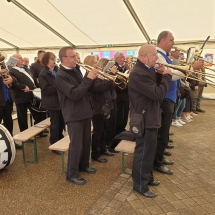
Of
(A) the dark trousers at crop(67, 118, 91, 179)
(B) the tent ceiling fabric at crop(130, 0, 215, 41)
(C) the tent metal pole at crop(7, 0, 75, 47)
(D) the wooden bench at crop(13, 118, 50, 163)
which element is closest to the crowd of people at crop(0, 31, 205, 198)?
(A) the dark trousers at crop(67, 118, 91, 179)

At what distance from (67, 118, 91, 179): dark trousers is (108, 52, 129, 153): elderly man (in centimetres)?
117

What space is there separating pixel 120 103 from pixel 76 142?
1.69m

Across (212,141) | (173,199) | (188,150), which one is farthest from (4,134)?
(212,141)

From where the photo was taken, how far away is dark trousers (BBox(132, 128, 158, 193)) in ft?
9.80

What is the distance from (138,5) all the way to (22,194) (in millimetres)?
5640

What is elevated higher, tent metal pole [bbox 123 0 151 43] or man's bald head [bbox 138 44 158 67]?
tent metal pole [bbox 123 0 151 43]

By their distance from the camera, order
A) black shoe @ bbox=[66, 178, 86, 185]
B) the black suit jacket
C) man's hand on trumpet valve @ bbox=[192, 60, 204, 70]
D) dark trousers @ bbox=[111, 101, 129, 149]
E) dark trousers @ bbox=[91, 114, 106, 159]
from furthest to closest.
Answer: dark trousers @ bbox=[111, 101, 129, 149], dark trousers @ bbox=[91, 114, 106, 159], black shoe @ bbox=[66, 178, 86, 185], man's hand on trumpet valve @ bbox=[192, 60, 204, 70], the black suit jacket

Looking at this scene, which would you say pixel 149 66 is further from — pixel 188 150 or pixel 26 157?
pixel 26 157

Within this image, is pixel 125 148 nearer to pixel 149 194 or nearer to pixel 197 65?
pixel 149 194

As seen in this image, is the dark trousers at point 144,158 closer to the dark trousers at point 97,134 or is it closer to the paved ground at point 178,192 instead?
the paved ground at point 178,192

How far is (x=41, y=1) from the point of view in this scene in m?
6.91

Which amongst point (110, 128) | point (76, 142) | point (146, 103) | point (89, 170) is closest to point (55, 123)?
point (110, 128)

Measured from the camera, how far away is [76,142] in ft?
10.9

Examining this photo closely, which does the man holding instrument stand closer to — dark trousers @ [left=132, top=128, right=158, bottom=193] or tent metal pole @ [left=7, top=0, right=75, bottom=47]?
dark trousers @ [left=132, top=128, right=158, bottom=193]
